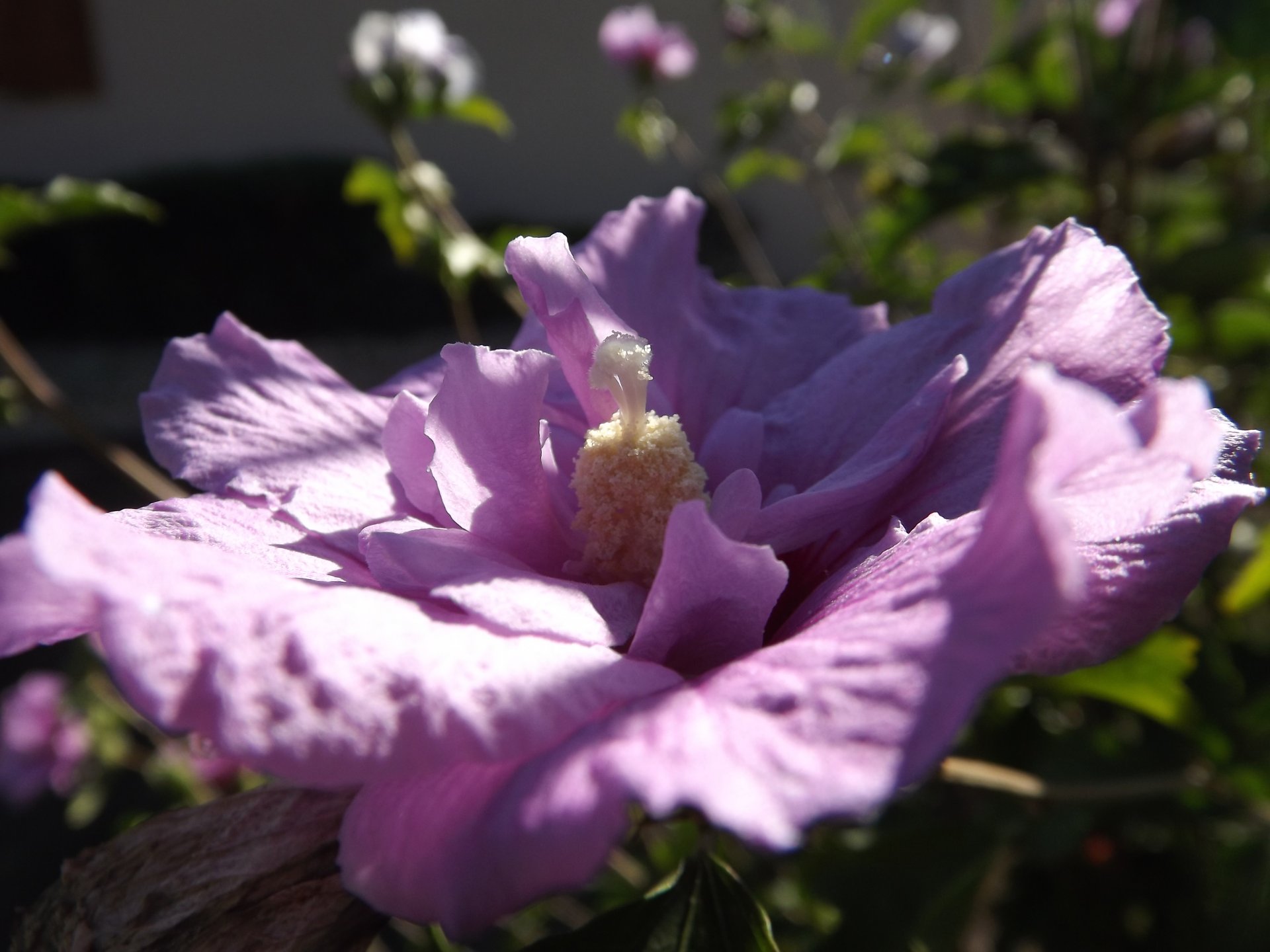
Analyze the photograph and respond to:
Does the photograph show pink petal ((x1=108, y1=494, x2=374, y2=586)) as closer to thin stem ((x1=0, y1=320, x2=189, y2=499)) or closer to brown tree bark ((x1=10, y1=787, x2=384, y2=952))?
brown tree bark ((x1=10, y1=787, x2=384, y2=952))

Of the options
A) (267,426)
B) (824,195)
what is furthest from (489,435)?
(824,195)

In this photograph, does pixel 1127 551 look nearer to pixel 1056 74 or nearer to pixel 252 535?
pixel 252 535

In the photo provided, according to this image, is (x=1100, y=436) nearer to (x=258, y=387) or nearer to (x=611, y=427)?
(x=611, y=427)

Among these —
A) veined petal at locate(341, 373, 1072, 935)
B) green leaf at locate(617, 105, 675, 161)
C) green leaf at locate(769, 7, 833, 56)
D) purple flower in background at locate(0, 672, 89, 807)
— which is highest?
green leaf at locate(769, 7, 833, 56)

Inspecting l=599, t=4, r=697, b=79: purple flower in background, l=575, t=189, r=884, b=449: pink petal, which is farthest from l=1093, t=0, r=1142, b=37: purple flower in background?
l=575, t=189, r=884, b=449: pink petal

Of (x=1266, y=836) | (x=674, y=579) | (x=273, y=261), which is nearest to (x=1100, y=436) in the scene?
(x=674, y=579)

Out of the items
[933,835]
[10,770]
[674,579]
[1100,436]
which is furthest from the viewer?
[10,770]

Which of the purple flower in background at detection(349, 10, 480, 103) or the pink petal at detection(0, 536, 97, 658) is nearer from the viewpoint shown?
the pink petal at detection(0, 536, 97, 658)
